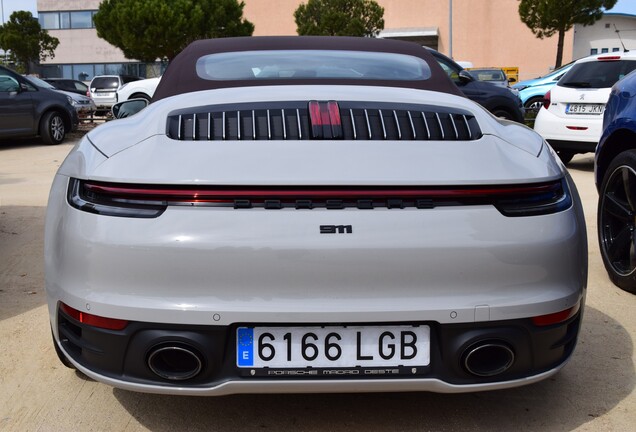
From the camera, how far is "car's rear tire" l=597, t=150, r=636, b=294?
4113mm

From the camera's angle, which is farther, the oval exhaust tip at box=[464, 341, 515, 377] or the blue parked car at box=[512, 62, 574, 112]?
the blue parked car at box=[512, 62, 574, 112]

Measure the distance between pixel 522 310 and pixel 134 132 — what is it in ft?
4.50

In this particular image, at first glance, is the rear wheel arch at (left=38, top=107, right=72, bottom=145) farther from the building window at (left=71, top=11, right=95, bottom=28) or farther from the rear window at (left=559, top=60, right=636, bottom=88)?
the building window at (left=71, top=11, right=95, bottom=28)

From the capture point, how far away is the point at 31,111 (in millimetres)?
14078

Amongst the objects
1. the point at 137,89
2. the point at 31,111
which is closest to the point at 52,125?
the point at 31,111

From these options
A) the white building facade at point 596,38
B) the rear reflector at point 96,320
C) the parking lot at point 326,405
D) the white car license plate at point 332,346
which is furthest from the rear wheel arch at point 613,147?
the white building facade at point 596,38

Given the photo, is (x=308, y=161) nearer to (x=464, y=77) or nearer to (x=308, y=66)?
(x=308, y=66)

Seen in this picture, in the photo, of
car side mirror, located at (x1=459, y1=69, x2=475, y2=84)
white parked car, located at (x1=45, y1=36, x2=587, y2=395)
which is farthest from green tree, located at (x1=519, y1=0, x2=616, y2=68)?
white parked car, located at (x1=45, y1=36, x2=587, y2=395)

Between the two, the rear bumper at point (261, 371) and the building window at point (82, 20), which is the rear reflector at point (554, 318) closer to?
the rear bumper at point (261, 371)

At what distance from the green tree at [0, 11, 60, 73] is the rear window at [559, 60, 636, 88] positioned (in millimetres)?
51178

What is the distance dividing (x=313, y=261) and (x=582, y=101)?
8.58m

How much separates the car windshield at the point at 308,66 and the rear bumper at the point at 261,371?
137 centimetres

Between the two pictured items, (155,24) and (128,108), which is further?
(155,24)

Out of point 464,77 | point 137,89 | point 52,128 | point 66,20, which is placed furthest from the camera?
point 66,20
